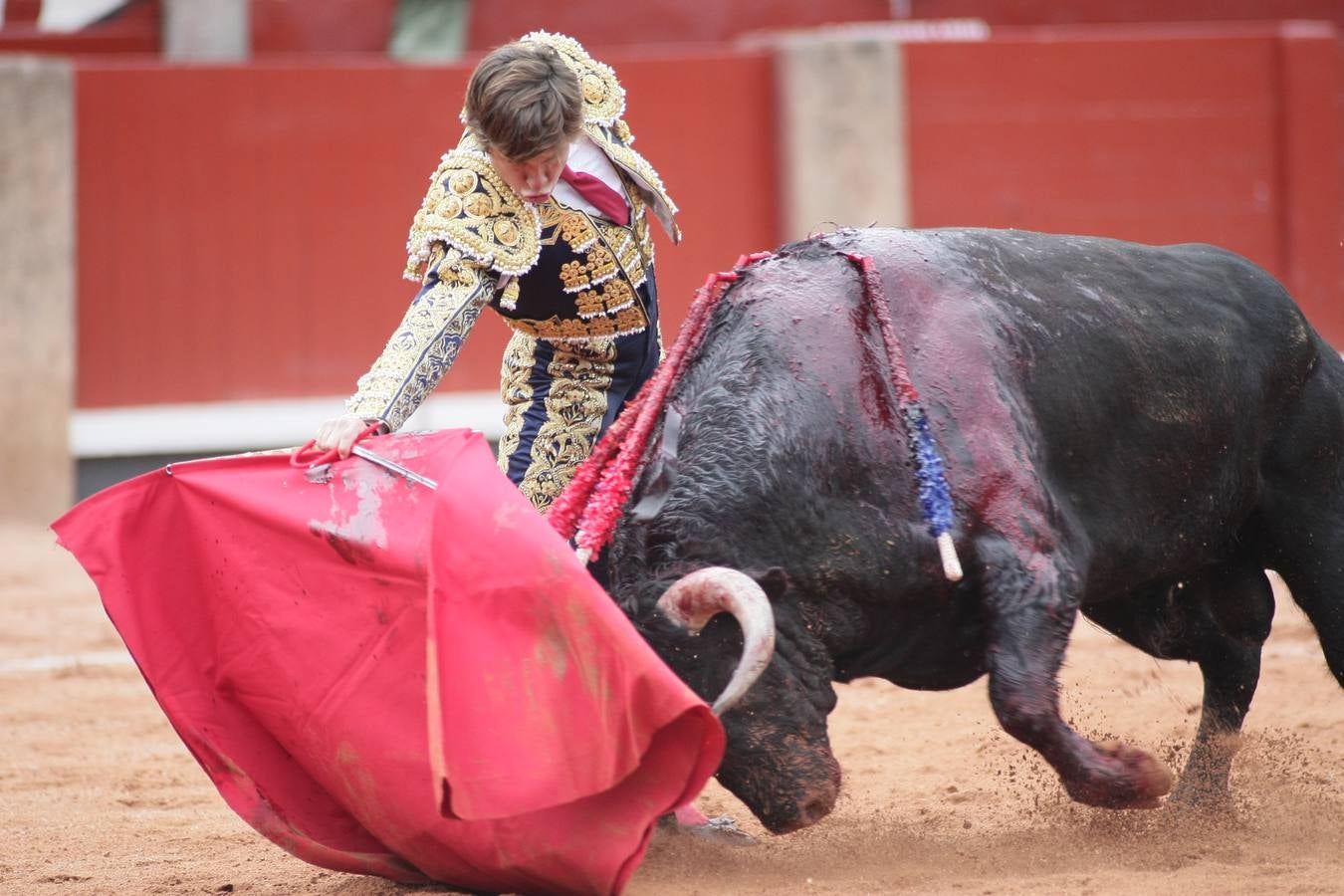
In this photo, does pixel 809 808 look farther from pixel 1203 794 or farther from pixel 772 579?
pixel 1203 794

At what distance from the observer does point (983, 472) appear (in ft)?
8.55

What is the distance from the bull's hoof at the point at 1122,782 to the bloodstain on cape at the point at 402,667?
0.58 meters

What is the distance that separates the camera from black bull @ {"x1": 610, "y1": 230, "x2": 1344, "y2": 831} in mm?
2562

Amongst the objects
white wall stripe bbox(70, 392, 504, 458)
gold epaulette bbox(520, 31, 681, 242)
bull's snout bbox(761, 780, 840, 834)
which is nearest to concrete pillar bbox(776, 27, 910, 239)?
white wall stripe bbox(70, 392, 504, 458)

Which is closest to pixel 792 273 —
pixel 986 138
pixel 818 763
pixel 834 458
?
pixel 834 458

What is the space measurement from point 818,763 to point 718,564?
33cm

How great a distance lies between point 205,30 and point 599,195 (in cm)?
596

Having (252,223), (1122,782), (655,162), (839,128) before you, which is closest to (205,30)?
(252,223)

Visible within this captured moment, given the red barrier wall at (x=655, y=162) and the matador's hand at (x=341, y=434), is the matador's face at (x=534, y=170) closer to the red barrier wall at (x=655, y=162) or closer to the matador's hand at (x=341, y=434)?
the matador's hand at (x=341, y=434)

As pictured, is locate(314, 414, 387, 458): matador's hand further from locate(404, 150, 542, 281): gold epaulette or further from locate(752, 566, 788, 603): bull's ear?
locate(752, 566, 788, 603): bull's ear

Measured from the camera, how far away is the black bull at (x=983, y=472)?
8.41 ft

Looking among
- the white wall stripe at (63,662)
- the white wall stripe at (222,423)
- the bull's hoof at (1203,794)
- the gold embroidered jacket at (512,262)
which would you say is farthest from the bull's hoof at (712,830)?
the white wall stripe at (222,423)

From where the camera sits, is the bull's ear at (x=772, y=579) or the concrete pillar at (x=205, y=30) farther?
the concrete pillar at (x=205, y=30)

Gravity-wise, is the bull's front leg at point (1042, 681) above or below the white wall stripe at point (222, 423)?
above
